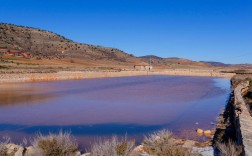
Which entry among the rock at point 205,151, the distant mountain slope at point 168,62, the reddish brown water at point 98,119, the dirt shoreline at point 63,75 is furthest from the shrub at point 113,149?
the distant mountain slope at point 168,62

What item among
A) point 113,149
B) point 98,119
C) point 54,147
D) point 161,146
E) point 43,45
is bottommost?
point 98,119

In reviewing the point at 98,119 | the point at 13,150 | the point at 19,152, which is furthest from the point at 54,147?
the point at 98,119

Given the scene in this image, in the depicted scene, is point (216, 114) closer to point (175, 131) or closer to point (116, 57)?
point (175, 131)

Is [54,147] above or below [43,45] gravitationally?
below

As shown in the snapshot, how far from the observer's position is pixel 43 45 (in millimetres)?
88688

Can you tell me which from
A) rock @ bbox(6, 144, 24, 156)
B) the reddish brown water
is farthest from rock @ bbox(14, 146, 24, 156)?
the reddish brown water

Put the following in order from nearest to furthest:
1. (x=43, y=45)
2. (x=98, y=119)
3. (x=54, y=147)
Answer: (x=54, y=147), (x=98, y=119), (x=43, y=45)

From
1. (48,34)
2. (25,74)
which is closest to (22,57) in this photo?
(25,74)

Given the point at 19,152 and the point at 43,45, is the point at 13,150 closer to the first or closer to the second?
the point at 19,152

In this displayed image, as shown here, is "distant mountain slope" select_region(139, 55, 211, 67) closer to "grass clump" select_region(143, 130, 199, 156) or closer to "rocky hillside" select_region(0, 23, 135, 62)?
"rocky hillside" select_region(0, 23, 135, 62)

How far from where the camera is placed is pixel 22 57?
64.6 metres

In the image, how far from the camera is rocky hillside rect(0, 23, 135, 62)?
7963 cm

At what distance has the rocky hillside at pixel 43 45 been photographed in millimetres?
79631

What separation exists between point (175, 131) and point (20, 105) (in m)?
10.0
